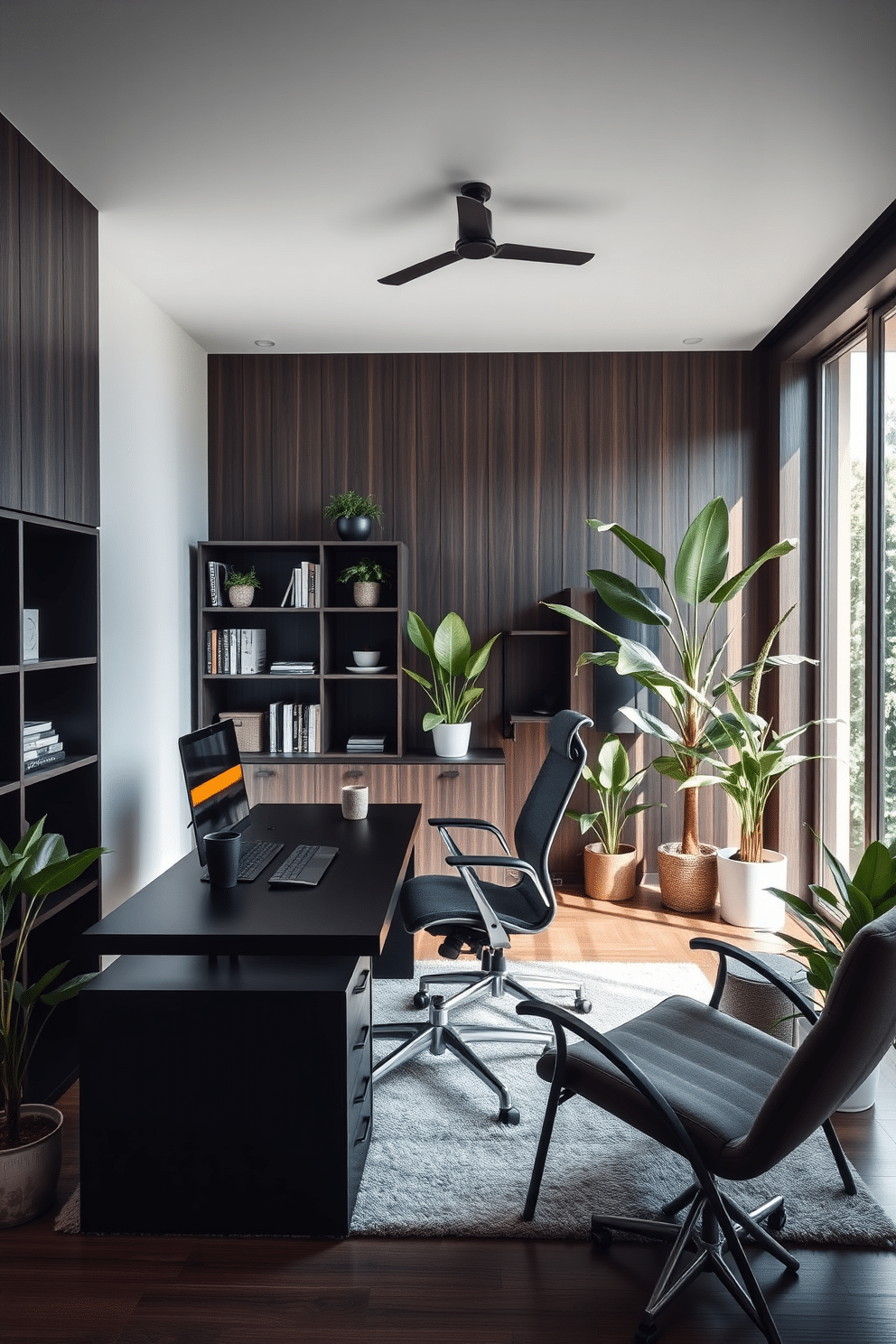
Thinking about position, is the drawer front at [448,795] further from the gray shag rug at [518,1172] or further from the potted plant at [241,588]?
the gray shag rug at [518,1172]

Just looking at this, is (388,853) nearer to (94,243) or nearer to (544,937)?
(544,937)

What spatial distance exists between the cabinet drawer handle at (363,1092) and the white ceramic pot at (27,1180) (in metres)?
0.72

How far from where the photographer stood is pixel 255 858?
263cm

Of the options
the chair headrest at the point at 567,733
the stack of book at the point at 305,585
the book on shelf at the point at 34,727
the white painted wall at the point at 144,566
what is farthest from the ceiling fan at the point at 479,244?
the book on shelf at the point at 34,727

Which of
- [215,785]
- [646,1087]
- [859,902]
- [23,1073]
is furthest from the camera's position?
[215,785]

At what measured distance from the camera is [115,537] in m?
3.65

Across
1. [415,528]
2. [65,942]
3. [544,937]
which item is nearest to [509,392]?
[415,528]

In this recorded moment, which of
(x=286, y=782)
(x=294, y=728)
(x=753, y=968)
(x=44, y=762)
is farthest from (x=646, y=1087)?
(x=294, y=728)

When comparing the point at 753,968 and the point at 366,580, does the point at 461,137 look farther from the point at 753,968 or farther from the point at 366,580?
the point at 753,968

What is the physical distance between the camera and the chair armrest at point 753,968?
6.92ft

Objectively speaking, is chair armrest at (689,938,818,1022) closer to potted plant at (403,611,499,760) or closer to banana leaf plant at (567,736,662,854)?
banana leaf plant at (567,736,662,854)

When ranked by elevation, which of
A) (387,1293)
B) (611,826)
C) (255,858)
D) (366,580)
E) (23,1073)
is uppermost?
(366,580)

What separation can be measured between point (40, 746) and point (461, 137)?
2.28 meters

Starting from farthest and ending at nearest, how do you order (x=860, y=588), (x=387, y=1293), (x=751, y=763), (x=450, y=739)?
(x=450, y=739) < (x=751, y=763) < (x=860, y=588) < (x=387, y=1293)
